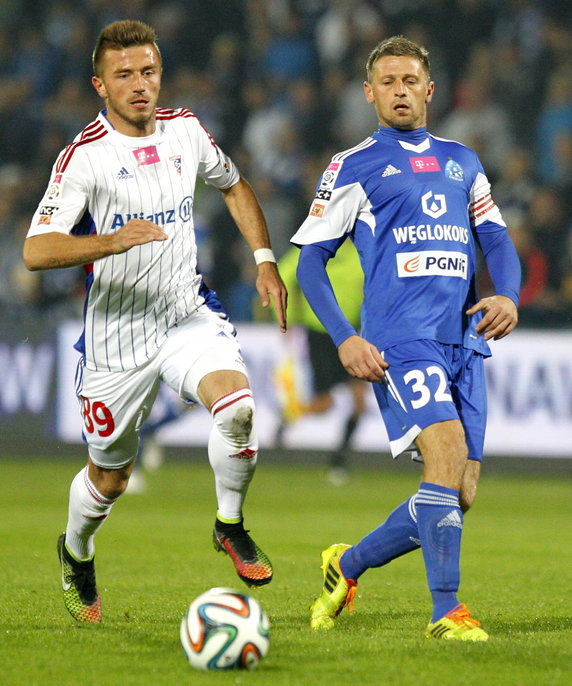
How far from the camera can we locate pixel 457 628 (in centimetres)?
452

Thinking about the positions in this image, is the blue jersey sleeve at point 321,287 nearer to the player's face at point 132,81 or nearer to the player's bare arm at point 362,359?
the player's bare arm at point 362,359

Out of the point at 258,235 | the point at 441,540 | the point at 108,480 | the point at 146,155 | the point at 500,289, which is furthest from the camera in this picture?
the point at 258,235

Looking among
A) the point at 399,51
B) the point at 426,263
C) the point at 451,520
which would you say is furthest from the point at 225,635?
the point at 399,51

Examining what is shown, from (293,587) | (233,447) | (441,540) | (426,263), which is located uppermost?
(426,263)

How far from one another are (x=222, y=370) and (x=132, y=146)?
1.00 m

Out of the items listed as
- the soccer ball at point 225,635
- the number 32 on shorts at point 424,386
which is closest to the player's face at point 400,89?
the number 32 on shorts at point 424,386

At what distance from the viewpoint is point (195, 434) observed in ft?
42.8

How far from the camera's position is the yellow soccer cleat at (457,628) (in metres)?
4.51

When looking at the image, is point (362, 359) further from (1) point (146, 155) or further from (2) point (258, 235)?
(1) point (146, 155)

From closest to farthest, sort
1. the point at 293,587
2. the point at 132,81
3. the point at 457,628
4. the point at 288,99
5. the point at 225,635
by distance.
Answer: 1. the point at 225,635
2. the point at 457,628
3. the point at 132,81
4. the point at 293,587
5. the point at 288,99

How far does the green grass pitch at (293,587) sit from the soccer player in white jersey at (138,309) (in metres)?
0.47

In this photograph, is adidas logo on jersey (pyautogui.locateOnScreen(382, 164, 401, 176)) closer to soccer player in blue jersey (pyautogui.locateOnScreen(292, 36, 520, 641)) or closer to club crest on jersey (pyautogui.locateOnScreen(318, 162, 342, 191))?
soccer player in blue jersey (pyautogui.locateOnScreen(292, 36, 520, 641))

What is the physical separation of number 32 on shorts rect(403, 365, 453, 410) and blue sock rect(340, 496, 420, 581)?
0.42 metres

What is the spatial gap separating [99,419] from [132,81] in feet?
4.50
